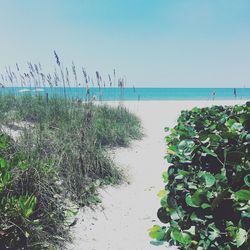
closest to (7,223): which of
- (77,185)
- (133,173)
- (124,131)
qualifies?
(77,185)

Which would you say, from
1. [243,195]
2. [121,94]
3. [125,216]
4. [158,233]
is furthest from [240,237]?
[121,94]

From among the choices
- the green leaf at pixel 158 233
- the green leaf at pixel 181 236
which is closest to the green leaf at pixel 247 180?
the green leaf at pixel 181 236

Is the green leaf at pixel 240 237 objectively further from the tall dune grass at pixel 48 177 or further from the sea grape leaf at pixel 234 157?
the tall dune grass at pixel 48 177

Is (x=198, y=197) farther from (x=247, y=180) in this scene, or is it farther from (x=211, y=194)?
(x=247, y=180)

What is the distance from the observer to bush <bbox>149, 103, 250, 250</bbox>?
5.83 ft

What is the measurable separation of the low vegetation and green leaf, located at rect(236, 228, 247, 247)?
80.9 inches

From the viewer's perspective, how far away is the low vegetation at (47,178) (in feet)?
10.2

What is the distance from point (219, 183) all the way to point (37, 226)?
84.5 inches

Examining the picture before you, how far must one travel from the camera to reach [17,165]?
3.62m

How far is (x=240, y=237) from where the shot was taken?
1.64 m

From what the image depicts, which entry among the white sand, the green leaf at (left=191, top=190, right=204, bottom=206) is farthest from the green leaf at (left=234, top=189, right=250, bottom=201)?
the white sand

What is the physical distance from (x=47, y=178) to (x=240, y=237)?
271 centimetres

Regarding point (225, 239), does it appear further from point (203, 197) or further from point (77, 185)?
point (77, 185)

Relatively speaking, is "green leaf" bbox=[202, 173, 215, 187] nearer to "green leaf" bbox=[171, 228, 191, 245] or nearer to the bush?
the bush
